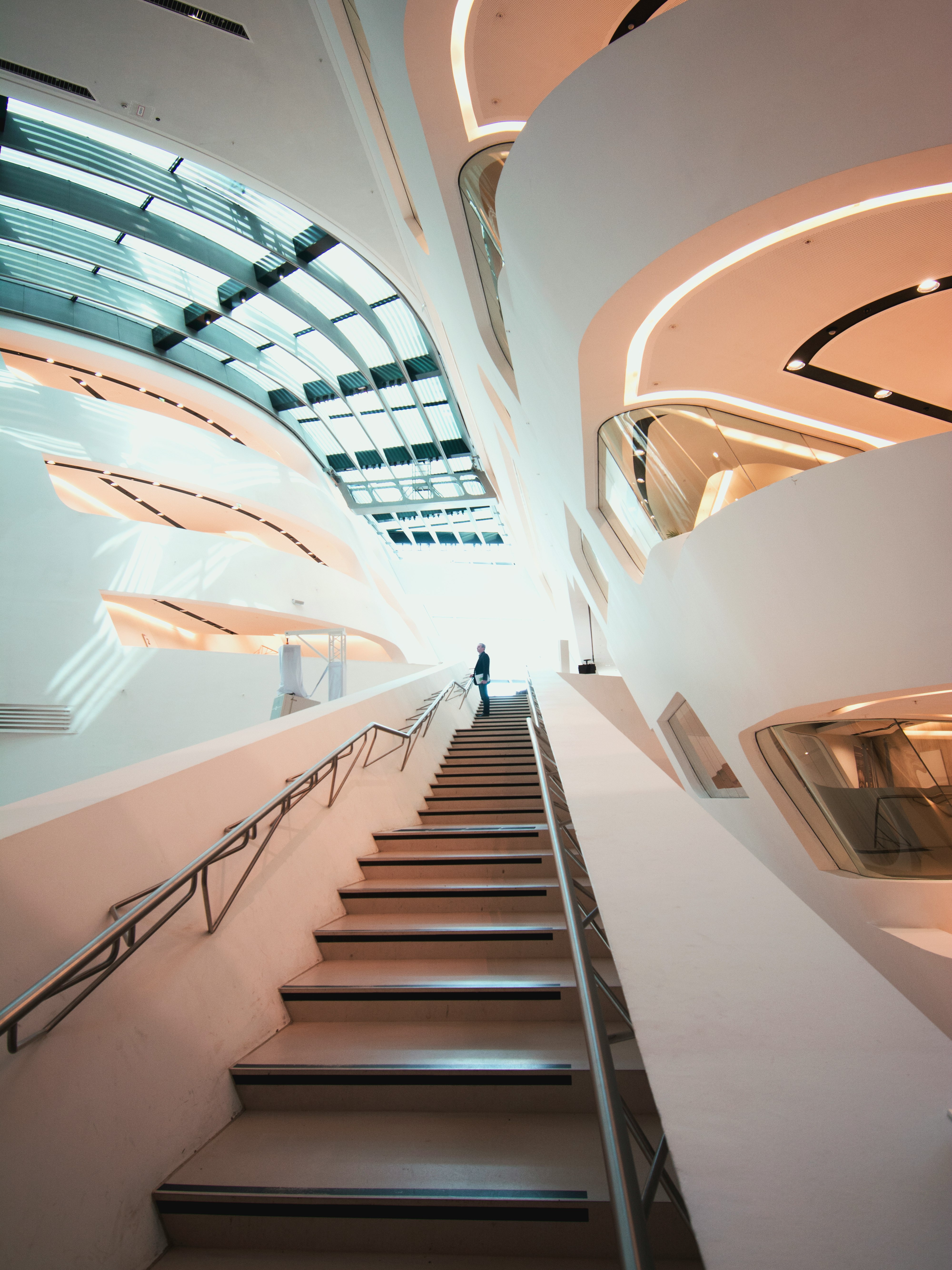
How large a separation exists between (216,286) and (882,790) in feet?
50.8

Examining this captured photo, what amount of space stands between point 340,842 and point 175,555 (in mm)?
10170

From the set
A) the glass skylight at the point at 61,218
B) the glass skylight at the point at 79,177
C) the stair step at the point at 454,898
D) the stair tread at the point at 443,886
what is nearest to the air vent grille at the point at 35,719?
the stair tread at the point at 443,886

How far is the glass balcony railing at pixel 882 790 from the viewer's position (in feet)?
17.1

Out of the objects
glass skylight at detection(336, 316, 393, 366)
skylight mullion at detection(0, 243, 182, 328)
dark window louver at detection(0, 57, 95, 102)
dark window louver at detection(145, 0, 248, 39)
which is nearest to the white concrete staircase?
dark window louver at detection(145, 0, 248, 39)

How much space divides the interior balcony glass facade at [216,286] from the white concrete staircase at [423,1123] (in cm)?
1140

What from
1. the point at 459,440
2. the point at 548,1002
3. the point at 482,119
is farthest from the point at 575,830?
the point at 459,440

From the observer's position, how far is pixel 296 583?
14.7 m

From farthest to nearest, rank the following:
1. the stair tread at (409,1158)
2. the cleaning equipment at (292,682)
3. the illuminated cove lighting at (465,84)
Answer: the cleaning equipment at (292,682) < the illuminated cove lighting at (465,84) < the stair tread at (409,1158)

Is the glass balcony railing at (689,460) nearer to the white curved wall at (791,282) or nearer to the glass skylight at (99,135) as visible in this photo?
the white curved wall at (791,282)

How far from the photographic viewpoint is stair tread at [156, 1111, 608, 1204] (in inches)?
69.0

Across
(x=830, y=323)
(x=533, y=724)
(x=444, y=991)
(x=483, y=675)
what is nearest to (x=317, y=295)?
(x=483, y=675)

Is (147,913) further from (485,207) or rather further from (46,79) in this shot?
(46,79)

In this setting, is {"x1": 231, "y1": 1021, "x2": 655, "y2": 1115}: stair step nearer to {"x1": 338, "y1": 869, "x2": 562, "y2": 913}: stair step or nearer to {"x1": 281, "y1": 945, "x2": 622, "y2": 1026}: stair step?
{"x1": 281, "y1": 945, "x2": 622, "y2": 1026}: stair step

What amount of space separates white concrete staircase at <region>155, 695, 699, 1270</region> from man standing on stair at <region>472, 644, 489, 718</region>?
845 cm
